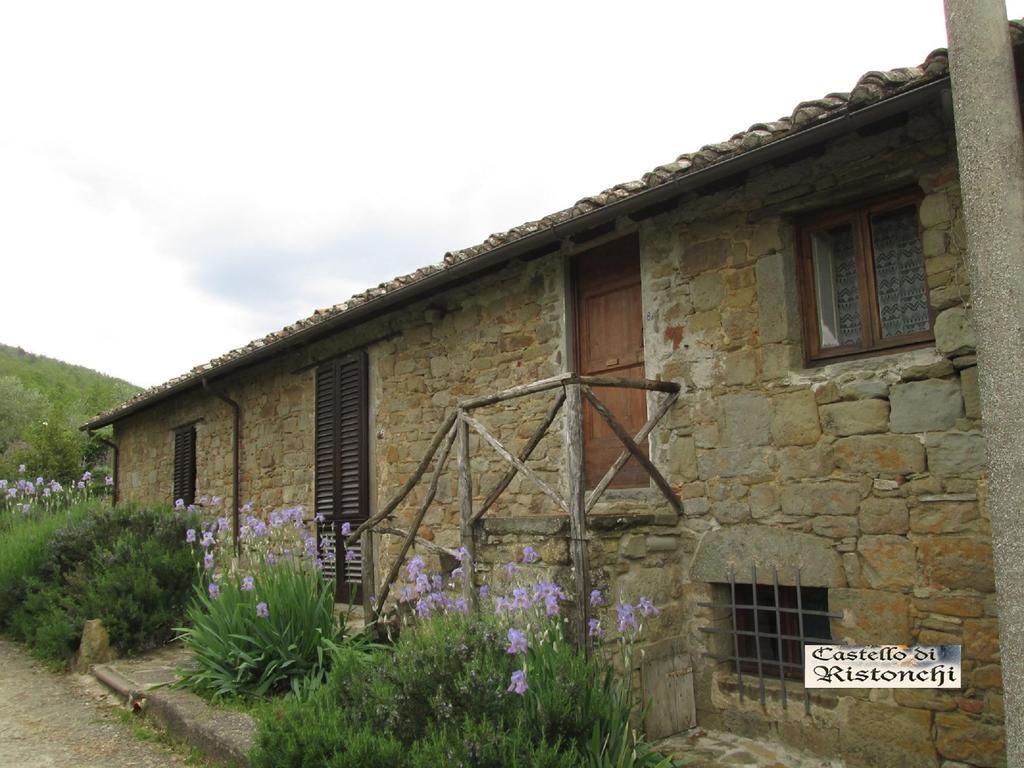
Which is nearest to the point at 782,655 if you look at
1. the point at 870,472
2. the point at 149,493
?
the point at 870,472

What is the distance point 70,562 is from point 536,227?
219 inches

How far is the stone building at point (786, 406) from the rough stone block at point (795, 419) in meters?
0.01

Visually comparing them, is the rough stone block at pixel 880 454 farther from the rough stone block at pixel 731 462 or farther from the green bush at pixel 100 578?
the green bush at pixel 100 578

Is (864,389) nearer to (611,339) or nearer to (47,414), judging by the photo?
(611,339)

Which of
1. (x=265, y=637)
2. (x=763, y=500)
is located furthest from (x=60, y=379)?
(x=763, y=500)

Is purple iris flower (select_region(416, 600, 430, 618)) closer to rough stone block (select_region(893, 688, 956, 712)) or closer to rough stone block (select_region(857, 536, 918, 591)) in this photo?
rough stone block (select_region(857, 536, 918, 591))

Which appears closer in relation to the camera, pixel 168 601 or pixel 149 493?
pixel 168 601

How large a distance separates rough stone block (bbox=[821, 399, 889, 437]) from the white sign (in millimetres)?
1080

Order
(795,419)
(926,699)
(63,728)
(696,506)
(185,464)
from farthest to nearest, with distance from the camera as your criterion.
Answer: (185,464)
(63,728)
(696,506)
(795,419)
(926,699)

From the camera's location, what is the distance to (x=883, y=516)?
4.21 metres

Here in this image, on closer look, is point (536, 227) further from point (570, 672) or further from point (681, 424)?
point (570, 672)

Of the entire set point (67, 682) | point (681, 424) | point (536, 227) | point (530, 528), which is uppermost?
point (536, 227)

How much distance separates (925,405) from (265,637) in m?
4.25

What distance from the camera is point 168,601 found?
23.9 feet
